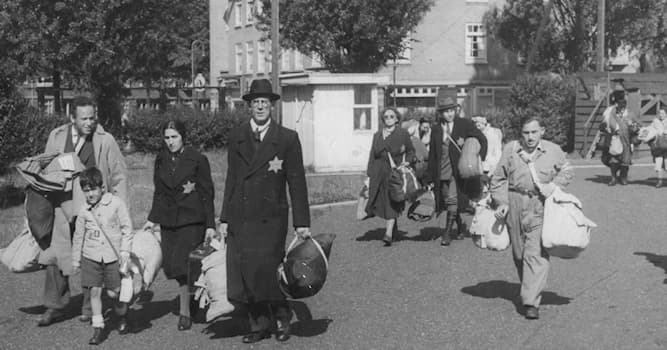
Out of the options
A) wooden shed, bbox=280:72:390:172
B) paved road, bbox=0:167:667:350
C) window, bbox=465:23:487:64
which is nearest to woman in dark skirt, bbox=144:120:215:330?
paved road, bbox=0:167:667:350

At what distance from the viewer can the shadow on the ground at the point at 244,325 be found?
25.7 ft

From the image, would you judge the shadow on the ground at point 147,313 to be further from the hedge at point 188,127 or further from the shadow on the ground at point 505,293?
the hedge at point 188,127

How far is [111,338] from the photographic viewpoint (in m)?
7.83

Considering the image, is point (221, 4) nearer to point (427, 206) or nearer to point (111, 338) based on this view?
point (427, 206)

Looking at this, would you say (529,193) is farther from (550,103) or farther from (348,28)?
(348,28)

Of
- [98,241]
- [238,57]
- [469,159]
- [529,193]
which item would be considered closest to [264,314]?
[98,241]

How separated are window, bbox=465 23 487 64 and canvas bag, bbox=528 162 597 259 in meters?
48.0

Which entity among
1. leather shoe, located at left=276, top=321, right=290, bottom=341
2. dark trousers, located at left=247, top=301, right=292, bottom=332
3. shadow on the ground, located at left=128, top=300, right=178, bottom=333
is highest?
dark trousers, located at left=247, top=301, right=292, bottom=332

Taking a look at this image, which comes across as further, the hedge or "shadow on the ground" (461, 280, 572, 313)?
the hedge

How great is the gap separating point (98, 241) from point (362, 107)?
63.0ft

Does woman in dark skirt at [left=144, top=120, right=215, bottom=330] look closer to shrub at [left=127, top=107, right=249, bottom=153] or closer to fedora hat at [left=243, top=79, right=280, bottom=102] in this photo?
fedora hat at [left=243, top=79, right=280, bottom=102]

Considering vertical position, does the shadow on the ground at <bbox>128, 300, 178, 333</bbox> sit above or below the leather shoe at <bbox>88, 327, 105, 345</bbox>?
below

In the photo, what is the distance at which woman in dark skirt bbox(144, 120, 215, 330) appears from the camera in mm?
8141

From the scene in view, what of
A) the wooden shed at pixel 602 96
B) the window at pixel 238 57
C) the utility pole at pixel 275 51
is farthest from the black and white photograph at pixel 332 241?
the window at pixel 238 57
